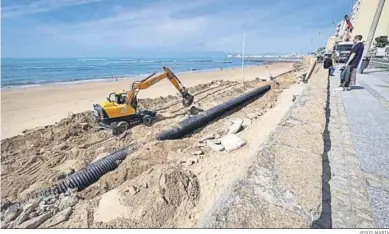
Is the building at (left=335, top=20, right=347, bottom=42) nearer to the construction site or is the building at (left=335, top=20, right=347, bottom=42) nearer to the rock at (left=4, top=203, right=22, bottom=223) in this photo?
the construction site

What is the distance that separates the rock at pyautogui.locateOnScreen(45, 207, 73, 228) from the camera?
3.25 metres

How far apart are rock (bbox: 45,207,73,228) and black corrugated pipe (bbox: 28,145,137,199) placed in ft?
2.59

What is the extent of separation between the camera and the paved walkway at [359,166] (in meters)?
2.11

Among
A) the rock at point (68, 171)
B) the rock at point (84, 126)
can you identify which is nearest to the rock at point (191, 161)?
the rock at point (68, 171)

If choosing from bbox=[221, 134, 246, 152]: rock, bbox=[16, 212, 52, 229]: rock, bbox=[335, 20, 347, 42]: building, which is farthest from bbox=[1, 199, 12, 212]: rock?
bbox=[335, 20, 347, 42]: building

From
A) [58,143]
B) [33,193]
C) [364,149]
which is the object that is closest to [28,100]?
[58,143]

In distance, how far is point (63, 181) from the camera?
14.1 ft

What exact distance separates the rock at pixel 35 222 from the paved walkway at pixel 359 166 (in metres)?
3.85

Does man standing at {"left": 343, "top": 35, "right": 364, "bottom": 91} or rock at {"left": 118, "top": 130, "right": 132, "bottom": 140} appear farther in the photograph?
man standing at {"left": 343, "top": 35, "right": 364, "bottom": 91}

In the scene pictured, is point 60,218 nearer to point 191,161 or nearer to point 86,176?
point 86,176

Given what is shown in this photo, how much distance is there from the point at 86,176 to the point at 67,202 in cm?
86

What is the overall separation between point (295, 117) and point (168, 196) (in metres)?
2.58

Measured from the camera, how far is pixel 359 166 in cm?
295

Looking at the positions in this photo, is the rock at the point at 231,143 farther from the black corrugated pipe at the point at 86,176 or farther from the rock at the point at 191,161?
the black corrugated pipe at the point at 86,176
